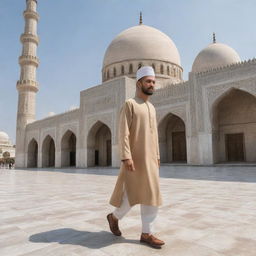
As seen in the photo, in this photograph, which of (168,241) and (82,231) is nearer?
(168,241)

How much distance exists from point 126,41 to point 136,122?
51.6 feet

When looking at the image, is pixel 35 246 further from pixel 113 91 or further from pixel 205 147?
pixel 113 91

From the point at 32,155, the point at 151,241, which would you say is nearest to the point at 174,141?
the point at 151,241

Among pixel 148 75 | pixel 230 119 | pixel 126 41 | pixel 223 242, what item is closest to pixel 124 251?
pixel 223 242

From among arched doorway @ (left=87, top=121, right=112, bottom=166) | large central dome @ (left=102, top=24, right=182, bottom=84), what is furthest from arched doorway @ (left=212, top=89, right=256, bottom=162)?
arched doorway @ (left=87, top=121, right=112, bottom=166)

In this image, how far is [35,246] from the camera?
4.85 ft

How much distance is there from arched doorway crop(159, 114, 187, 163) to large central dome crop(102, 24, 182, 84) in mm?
3917

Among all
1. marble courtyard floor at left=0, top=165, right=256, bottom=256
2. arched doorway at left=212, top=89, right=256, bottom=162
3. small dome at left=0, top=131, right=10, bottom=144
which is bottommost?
marble courtyard floor at left=0, top=165, right=256, bottom=256

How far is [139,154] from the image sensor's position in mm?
1609

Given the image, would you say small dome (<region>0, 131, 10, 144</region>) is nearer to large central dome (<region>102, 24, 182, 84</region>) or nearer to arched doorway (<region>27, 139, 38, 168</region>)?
arched doorway (<region>27, 139, 38, 168</region>)

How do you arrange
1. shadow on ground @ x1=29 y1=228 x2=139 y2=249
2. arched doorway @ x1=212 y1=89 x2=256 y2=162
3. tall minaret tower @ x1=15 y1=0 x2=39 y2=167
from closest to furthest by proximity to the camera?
shadow on ground @ x1=29 y1=228 x2=139 y2=249 → arched doorway @ x1=212 y1=89 x2=256 y2=162 → tall minaret tower @ x1=15 y1=0 x2=39 y2=167

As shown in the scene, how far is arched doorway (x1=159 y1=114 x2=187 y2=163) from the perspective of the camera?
1275 centimetres

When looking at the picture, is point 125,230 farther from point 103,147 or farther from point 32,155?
point 32,155

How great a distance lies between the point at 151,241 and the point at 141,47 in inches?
613
